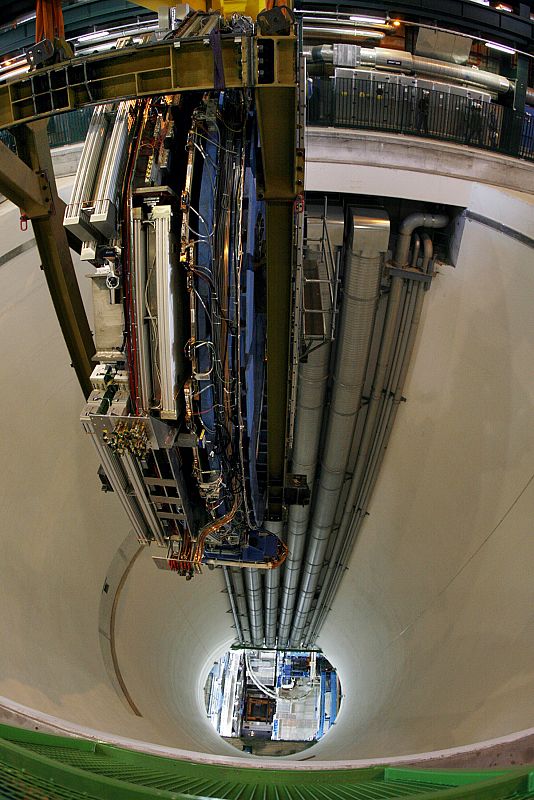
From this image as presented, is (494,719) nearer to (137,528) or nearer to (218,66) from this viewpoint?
(137,528)

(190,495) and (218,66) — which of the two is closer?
(218,66)

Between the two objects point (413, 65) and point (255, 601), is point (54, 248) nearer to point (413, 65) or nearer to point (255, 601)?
point (413, 65)

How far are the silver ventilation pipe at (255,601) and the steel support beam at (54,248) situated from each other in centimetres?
448

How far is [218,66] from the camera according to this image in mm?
2271

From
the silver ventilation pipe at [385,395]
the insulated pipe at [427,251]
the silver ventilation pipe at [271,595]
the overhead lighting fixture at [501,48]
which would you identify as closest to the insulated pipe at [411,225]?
the silver ventilation pipe at [385,395]

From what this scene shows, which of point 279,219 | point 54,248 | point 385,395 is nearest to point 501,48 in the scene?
point 385,395

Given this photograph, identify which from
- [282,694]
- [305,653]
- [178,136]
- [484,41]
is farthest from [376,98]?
[282,694]

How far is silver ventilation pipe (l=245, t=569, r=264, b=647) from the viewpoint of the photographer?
7.32 metres

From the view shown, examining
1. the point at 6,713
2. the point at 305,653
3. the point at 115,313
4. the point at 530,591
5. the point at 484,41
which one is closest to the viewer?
the point at 6,713

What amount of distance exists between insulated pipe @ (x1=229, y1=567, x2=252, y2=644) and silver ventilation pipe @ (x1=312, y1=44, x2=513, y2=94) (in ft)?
21.0

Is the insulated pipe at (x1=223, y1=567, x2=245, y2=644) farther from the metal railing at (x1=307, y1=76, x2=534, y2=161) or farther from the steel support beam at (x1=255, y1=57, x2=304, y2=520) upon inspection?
the metal railing at (x1=307, y1=76, x2=534, y2=161)

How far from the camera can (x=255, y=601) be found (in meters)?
8.07

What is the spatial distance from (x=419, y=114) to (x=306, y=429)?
3291 millimetres

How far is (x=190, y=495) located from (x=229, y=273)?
1687 mm
